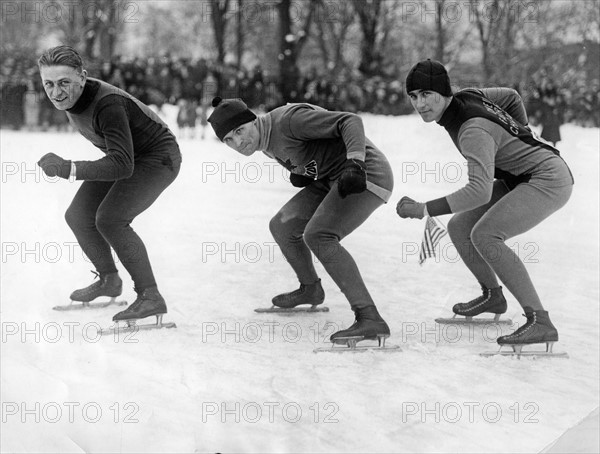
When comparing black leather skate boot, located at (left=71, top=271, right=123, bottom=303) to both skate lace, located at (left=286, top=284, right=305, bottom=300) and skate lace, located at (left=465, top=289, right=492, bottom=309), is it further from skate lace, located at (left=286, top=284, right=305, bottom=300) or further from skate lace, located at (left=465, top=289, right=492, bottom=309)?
skate lace, located at (left=465, top=289, right=492, bottom=309)

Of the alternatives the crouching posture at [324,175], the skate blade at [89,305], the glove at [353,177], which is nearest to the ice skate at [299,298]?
the crouching posture at [324,175]

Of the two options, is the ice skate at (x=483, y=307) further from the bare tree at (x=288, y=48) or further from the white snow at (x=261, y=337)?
the bare tree at (x=288, y=48)

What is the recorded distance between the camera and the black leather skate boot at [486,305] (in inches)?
131

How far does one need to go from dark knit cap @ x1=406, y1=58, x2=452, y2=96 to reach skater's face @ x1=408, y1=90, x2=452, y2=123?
18 millimetres

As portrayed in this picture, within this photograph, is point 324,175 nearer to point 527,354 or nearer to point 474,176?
point 474,176

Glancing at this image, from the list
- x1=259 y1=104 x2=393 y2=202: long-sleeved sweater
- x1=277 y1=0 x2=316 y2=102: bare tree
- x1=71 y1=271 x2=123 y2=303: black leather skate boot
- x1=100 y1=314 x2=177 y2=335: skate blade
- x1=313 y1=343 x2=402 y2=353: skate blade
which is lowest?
x1=313 y1=343 x2=402 y2=353: skate blade

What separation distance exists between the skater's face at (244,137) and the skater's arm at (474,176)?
2.09 feet

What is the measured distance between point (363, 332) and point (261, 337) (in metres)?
0.39

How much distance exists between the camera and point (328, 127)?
2.87 metres

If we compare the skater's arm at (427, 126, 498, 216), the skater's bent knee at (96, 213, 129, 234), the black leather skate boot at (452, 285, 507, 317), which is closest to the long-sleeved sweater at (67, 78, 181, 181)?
the skater's bent knee at (96, 213, 129, 234)

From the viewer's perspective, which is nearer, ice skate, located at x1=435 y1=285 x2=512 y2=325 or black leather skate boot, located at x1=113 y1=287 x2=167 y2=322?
black leather skate boot, located at x1=113 y1=287 x2=167 y2=322

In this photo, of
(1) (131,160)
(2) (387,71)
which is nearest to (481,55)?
(2) (387,71)

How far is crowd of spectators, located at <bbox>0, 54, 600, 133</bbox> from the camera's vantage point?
370cm

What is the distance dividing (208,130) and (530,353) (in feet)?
5.01
